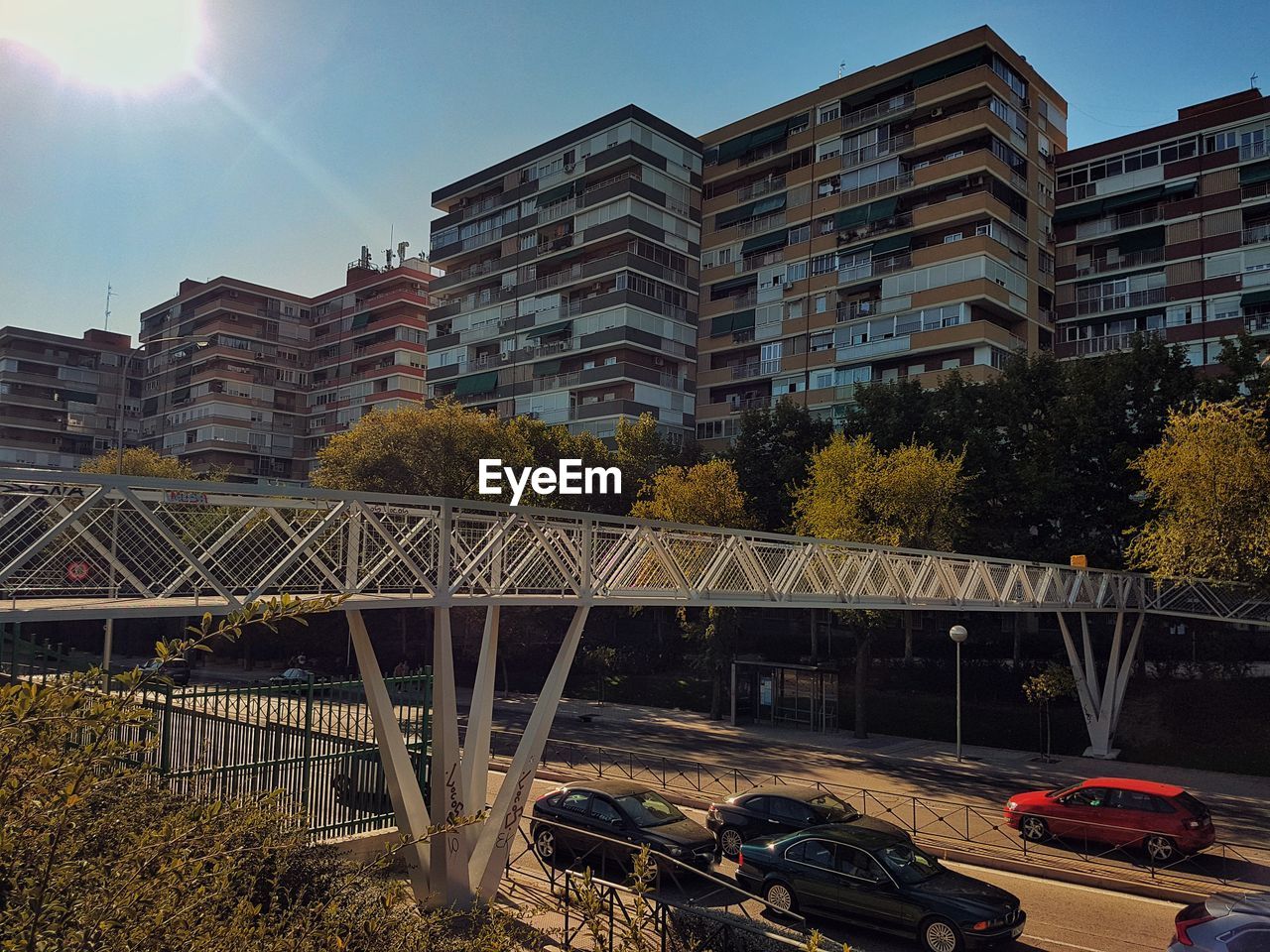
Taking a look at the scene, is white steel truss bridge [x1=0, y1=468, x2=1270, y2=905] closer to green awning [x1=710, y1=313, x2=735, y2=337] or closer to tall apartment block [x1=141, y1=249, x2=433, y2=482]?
green awning [x1=710, y1=313, x2=735, y2=337]

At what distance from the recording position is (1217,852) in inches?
662

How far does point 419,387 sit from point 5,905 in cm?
7226

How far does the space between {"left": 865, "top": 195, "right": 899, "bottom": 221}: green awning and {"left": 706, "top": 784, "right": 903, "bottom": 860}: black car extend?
39.3 metres

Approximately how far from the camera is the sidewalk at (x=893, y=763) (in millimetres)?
22250

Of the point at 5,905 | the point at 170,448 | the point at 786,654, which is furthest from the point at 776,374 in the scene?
the point at 170,448

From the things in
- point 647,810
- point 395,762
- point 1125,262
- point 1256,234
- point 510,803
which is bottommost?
point 647,810

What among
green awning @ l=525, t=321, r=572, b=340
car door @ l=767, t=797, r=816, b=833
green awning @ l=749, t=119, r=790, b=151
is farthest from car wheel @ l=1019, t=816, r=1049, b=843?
green awning @ l=749, t=119, r=790, b=151

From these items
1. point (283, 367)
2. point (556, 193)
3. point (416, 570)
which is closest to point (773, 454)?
point (556, 193)

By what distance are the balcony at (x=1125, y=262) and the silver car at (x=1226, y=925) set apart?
44.1 meters

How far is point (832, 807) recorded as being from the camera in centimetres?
1606

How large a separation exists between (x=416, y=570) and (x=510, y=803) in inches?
145

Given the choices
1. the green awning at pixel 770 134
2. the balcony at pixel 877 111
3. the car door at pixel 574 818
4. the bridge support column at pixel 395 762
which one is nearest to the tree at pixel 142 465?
the green awning at pixel 770 134

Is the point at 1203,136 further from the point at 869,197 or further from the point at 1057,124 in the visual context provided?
the point at 869,197

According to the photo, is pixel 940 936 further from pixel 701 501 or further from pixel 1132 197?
pixel 1132 197
